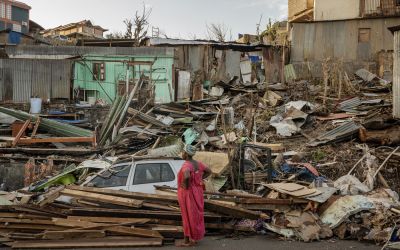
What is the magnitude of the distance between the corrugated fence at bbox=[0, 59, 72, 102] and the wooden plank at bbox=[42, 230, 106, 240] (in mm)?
16360

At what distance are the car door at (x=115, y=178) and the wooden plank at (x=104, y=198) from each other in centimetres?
68

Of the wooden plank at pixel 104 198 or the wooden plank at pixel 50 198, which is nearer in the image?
the wooden plank at pixel 104 198

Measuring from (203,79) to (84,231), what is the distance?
60.7 ft

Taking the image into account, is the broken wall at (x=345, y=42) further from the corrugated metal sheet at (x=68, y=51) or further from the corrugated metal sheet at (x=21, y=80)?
the corrugated metal sheet at (x=21, y=80)

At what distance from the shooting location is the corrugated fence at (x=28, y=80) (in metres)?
22.2

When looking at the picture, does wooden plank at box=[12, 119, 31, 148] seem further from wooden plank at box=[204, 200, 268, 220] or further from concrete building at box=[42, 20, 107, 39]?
concrete building at box=[42, 20, 107, 39]

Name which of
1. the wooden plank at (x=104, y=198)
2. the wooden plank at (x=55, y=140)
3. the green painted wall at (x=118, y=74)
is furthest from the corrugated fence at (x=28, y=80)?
the wooden plank at (x=104, y=198)

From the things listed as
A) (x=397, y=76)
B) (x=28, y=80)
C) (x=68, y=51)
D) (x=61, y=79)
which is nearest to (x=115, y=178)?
(x=397, y=76)

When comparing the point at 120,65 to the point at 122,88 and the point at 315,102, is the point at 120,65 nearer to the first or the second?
the point at 122,88

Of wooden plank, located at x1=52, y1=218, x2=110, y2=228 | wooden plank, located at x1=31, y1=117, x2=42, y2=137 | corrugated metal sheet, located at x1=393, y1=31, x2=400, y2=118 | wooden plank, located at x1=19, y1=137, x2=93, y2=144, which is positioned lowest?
wooden plank, located at x1=52, y1=218, x2=110, y2=228

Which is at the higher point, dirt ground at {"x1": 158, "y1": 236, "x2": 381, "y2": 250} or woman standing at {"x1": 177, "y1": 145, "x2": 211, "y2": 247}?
woman standing at {"x1": 177, "y1": 145, "x2": 211, "y2": 247}

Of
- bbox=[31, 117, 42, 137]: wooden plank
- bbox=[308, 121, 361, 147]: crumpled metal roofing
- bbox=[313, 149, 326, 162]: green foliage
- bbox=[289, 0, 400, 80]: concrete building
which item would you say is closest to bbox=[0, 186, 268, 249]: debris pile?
bbox=[313, 149, 326, 162]: green foliage

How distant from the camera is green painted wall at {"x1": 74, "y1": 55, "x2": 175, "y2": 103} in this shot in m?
23.5

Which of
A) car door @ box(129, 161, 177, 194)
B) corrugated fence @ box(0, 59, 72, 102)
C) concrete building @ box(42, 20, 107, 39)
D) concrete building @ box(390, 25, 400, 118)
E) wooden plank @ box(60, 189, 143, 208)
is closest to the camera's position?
wooden plank @ box(60, 189, 143, 208)
